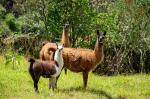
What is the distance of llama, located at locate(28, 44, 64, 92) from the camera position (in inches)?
416

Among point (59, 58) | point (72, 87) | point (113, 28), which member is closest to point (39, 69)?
point (59, 58)

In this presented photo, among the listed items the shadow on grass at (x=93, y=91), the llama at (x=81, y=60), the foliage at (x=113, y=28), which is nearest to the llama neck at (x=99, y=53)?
the llama at (x=81, y=60)

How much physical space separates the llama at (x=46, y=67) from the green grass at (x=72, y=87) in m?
0.44

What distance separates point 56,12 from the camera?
56.5 ft

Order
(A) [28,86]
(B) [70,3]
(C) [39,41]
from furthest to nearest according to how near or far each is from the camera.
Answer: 1. (C) [39,41]
2. (B) [70,3]
3. (A) [28,86]

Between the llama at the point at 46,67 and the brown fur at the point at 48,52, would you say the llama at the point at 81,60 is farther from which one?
the llama at the point at 46,67

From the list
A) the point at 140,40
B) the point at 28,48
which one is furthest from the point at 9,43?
the point at 140,40

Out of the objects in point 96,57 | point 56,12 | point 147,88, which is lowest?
point 147,88

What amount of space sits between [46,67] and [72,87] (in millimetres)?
1811

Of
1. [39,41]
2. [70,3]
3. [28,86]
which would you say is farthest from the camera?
[39,41]

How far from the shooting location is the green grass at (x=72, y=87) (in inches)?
432

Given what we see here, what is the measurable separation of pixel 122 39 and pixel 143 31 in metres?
0.87

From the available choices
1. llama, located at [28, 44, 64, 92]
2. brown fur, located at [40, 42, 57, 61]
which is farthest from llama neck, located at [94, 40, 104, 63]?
llama, located at [28, 44, 64, 92]

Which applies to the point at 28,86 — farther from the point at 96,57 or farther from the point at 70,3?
the point at 70,3
